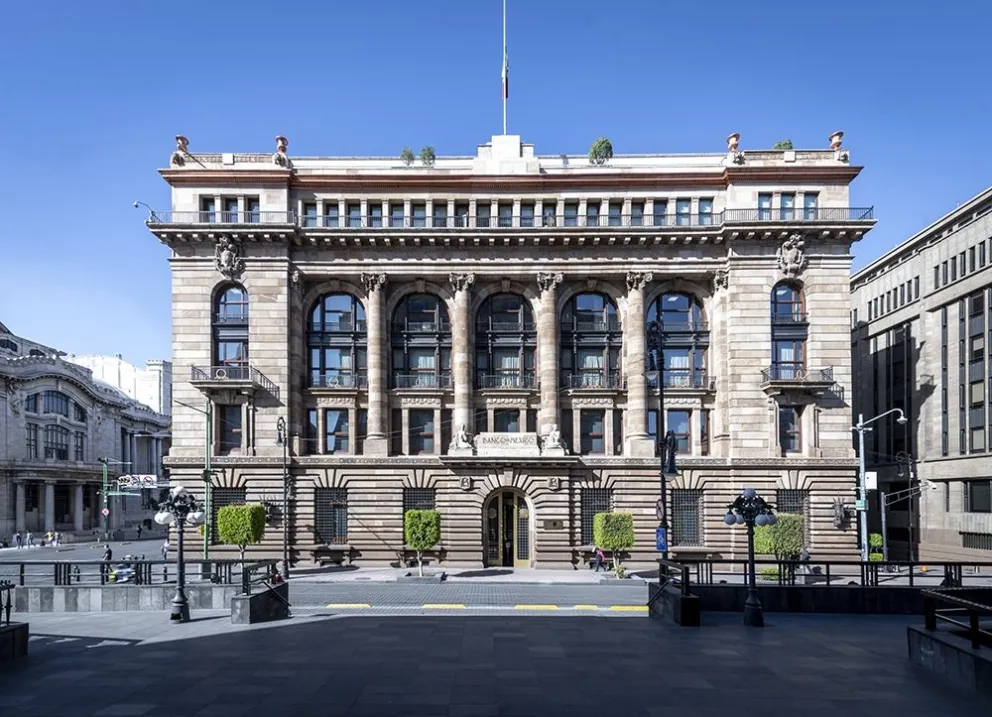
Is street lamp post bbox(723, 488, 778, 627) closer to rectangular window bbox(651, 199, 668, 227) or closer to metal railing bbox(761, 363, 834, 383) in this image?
metal railing bbox(761, 363, 834, 383)

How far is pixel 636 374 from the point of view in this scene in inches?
1687

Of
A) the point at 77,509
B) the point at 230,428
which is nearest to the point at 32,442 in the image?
the point at 77,509

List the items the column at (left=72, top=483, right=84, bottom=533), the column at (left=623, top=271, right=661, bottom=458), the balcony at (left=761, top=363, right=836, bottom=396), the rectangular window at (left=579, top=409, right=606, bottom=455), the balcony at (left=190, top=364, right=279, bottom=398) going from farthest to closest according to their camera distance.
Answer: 1. the column at (left=72, top=483, right=84, bottom=533)
2. the rectangular window at (left=579, top=409, right=606, bottom=455)
3. the column at (left=623, top=271, right=661, bottom=458)
4. the balcony at (left=190, top=364, right=279, bottom=398)
5. the balcony at (left=761, top=363, right=836, bottom=396)

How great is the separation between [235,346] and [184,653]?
28582 millimetres

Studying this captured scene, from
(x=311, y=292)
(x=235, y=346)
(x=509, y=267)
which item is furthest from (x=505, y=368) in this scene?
(x=235, y=346)

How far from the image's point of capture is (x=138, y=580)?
2436 cm

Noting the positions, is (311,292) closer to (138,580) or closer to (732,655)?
(138,580)

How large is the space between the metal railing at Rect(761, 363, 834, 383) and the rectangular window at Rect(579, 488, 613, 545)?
1153 centimetres

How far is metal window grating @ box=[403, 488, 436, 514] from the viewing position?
42.7 meters

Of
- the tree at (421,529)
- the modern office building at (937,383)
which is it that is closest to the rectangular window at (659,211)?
the modern office building at (937,383)

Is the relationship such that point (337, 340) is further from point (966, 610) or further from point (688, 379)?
point (966, 610)

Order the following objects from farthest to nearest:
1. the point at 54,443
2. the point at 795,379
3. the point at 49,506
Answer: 1. the point at 54,443
2. the point at 49,506
3. the point at 795,379

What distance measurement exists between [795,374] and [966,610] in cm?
2703

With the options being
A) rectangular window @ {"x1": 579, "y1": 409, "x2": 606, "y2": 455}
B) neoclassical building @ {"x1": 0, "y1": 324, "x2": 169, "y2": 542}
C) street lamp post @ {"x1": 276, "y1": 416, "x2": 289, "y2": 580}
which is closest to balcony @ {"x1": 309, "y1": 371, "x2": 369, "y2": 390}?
street lamp post @ {"x1": 276, "y1": 416, "x2": 289, "y2": 580}
